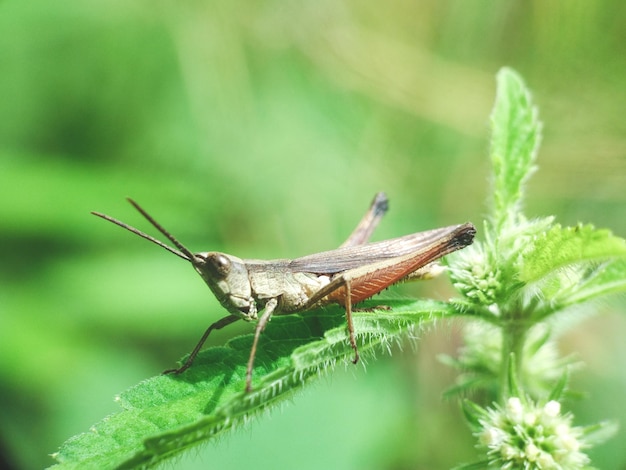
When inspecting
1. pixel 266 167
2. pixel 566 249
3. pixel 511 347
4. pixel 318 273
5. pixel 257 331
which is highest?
pixel 266 167

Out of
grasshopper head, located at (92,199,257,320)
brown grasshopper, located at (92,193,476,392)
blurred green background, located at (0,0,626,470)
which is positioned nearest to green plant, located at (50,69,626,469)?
brown grasshopper, located at (92,193,476,392)

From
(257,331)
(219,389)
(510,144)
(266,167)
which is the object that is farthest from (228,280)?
(266,167)

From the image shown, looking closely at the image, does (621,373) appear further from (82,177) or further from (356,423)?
(82,177)

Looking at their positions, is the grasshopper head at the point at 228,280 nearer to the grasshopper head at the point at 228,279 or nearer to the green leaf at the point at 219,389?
the grasshopper head at the point at 228,279

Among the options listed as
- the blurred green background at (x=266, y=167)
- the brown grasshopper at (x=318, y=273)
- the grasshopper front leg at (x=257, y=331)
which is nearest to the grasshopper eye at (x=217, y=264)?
the brown grasshopper at (x=318, y=273)

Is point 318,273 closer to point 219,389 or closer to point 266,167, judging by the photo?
point 219,389

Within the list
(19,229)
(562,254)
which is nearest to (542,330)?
(562,254)
